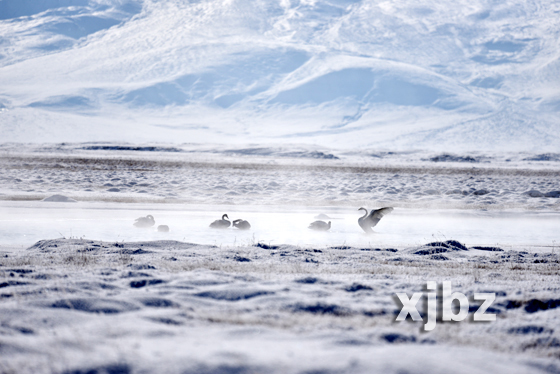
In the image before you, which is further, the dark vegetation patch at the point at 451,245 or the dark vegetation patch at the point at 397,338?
the dark vegetation patch at the point at 451,245

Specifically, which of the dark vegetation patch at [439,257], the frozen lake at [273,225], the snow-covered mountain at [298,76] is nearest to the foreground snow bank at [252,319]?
the dark vegetation patch at [439,257]

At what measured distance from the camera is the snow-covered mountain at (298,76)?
120500mm

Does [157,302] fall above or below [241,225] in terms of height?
below

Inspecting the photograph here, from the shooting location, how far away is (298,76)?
154m

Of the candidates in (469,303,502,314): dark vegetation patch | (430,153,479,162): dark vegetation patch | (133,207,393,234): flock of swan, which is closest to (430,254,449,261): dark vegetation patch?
(133,207,393,234): flock of swan


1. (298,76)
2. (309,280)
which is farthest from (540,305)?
(298,76)

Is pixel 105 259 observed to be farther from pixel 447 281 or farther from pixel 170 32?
pixel 170 32

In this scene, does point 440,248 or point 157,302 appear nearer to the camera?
point 157,302

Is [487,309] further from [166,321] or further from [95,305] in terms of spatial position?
[95,305]

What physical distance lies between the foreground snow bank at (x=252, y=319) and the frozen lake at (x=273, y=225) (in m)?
2.86

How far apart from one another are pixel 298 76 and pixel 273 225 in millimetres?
145063

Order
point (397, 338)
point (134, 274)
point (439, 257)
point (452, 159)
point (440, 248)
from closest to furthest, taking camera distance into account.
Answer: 1. point (397, 338)
2. point (134, 274)
3. point (439, 257)
4. point (440, 248)
5. point (452, 159)

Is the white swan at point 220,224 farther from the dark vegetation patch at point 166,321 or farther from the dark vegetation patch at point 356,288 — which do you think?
the dark vegetation patch at point 166,321

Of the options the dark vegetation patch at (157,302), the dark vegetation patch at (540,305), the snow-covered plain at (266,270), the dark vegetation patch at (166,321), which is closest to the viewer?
the snow-covered plain at (266,270)
